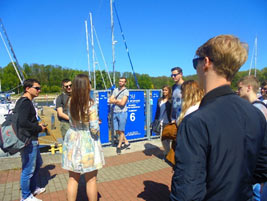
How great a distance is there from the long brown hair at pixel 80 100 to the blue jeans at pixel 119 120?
3140mm

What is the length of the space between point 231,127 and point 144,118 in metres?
5.90

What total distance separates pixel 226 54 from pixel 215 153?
0.56 m

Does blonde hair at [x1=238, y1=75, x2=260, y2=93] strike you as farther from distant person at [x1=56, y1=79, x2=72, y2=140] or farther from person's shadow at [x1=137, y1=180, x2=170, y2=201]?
distant person at [x1=56, y1=79, x2=72, y2=140]

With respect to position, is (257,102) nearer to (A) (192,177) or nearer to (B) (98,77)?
(A) (192,177)

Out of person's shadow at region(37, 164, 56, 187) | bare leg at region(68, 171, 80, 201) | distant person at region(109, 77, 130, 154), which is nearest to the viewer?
bare leg at region(68, 171, 80, 201)

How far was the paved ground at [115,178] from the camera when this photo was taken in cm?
344

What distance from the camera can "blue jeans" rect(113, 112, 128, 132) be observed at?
5641 mm

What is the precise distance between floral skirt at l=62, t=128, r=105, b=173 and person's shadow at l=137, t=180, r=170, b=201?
1.40 meters

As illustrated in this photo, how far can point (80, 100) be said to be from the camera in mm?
2445

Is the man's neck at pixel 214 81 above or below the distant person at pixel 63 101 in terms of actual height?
above

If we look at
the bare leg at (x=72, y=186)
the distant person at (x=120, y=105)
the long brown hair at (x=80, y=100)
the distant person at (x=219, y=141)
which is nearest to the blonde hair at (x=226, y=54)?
the distant person at (x=219, y=141)

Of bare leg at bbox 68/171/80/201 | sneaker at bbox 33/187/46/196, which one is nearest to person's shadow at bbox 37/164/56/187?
sneaker at bbox 33/187/46/196

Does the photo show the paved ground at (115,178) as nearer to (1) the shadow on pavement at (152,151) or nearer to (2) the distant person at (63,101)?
(1) the shadow on pavement at (152,151)

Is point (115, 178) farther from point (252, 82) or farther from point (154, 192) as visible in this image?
point (252, 82)
